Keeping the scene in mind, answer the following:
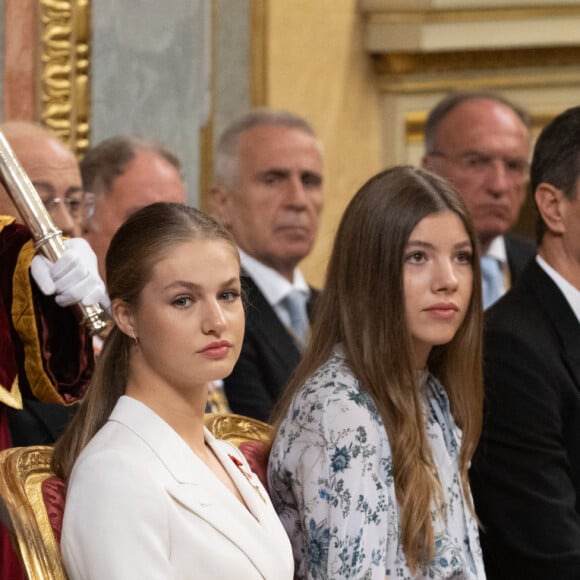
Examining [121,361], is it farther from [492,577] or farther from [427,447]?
[492,577]

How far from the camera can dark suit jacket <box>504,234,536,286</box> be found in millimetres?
4578

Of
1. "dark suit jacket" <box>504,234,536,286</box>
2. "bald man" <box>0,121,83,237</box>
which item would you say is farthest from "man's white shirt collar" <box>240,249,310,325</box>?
"dark suit jacket" <box>504,234,536,286</box>

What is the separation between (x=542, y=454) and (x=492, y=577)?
28 cm

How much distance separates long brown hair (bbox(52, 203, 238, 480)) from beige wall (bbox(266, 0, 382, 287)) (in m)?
3.40

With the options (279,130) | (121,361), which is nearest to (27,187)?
(121,361)

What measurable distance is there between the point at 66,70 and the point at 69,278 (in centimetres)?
173

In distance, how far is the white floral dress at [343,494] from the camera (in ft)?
8.09

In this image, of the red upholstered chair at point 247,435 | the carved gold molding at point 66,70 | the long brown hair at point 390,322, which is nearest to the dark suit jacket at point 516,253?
the carved gold molding at point 66,70

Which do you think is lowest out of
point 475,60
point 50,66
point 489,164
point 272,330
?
point 272,330

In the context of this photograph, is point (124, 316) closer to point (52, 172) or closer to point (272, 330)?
point (52, 172)

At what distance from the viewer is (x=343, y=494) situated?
247 centimetres

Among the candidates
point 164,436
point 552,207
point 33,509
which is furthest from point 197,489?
point 552,207

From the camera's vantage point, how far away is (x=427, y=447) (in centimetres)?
265

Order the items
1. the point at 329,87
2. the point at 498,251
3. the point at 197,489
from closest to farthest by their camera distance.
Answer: the point at 197,489 → the point at 498,251 → the point at 329,87
